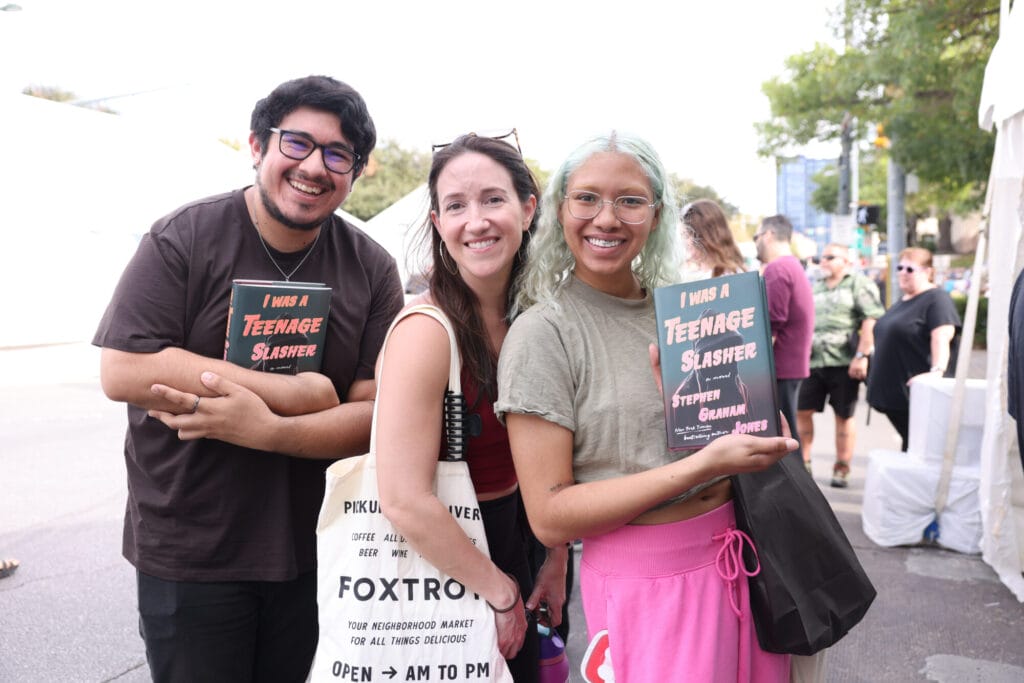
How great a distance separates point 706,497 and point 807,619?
0.31 m

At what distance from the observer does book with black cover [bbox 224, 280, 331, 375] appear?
→ 75.2 inches

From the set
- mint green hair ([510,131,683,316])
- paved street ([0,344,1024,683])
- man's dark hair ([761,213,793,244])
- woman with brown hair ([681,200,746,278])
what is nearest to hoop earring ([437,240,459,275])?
mint green hair ([510,131,683,316])

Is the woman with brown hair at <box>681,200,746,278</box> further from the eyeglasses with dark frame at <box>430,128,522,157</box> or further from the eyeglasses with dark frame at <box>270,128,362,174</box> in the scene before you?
the eyeglasses with dark frame at <box>270,128,362,174</box>

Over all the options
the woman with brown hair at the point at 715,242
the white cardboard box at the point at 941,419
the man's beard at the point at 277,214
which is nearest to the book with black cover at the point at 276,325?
the man's beard at the point at 277,214

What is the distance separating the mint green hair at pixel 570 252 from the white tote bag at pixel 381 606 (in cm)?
47

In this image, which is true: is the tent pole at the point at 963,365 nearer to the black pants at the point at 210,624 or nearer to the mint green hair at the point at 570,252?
the mint green hair at the point at 570,252

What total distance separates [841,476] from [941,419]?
5.63 ft

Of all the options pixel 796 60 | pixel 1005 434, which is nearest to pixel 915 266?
pixel 1005 434

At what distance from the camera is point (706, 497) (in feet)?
6.17

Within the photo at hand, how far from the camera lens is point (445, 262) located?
2.15 m

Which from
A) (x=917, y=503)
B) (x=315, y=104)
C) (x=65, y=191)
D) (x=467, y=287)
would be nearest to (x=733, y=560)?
(x=467, y=287)

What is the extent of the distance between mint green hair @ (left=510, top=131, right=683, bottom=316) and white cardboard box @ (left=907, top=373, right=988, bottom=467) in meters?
4.10

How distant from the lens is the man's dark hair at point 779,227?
22.1ft

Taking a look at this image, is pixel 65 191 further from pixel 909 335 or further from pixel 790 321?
pixel 909 335
